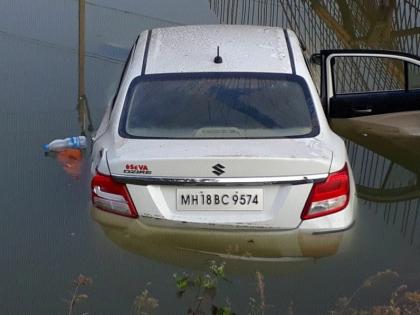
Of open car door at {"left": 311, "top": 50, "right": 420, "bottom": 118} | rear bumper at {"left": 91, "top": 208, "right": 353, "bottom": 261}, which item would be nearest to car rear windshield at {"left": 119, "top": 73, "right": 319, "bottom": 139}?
rear bumper at {"left": 91, "top": 208, "right": 353, "bottom": 261}

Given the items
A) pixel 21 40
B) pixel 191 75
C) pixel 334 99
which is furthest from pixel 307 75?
pixel 21 40

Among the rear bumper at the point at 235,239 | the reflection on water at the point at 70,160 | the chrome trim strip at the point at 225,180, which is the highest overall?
the chrome trim strip at the point at 225,180

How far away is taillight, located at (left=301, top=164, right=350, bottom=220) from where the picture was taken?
4.68m

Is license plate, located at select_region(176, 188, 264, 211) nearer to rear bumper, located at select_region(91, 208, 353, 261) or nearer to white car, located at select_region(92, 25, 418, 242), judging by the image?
white car, located at select_region(92, 25, 418, 242)

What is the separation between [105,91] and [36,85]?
2.47 feet

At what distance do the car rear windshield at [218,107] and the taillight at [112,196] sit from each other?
391mm

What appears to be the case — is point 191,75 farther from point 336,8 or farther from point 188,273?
point 336,8

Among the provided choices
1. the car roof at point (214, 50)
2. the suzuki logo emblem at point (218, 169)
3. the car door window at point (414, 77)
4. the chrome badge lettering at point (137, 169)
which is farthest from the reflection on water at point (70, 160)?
the car door window at point (414, 77)

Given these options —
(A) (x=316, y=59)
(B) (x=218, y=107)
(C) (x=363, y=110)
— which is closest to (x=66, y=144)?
(B) (x=218, y=107)

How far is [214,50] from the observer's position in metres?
5.75

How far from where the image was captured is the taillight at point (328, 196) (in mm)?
4676

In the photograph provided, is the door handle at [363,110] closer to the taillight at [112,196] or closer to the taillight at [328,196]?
the taillight at [328,196]

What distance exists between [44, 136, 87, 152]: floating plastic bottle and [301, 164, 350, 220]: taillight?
289cm

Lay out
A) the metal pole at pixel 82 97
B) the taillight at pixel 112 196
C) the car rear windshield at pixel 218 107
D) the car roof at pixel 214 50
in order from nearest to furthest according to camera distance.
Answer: the taillight at pixel 112 196
the car rear windshield at pixel 218 107
the car roof at pixel 214 50
the metal pole at pixel 82 97
